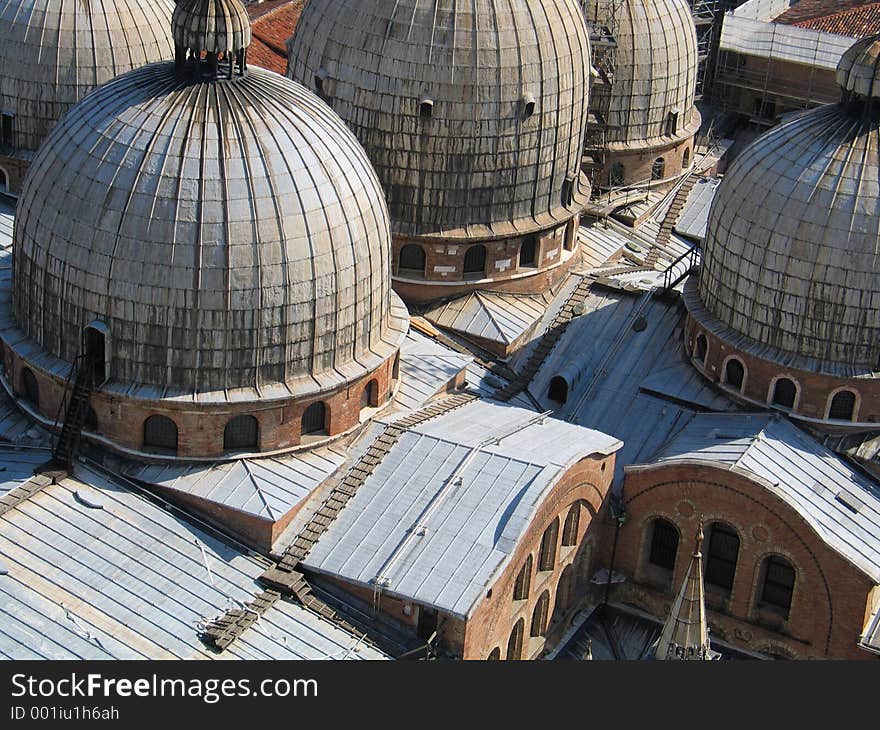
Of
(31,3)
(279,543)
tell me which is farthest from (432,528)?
(31,3)

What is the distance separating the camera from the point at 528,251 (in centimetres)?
7288

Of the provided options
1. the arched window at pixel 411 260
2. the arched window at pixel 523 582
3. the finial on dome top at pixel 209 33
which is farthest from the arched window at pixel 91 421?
the arched window at pixel 411 260

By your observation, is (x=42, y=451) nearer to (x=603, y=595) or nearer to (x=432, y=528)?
(x=432, y=528)

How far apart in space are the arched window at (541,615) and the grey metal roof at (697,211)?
26.8 meters

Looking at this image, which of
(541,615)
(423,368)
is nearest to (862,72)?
(423,368)

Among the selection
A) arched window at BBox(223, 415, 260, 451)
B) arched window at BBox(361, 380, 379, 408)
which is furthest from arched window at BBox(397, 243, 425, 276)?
arched window at BBox(223, 415, 260, 451)

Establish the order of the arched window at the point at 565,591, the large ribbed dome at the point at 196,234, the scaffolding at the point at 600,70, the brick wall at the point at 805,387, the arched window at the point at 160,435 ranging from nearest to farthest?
the large ribbed dome at the point at 196,234 → the arched window at the point at 160,435 → the arched window at the point at 565,591 → the brick wall at the point at 805,387 → the scaffolding at the point at 600,70

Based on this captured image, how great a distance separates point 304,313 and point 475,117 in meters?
14.6

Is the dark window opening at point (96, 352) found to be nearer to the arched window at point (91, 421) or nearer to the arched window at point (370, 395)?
the arched window at point (91, 421)

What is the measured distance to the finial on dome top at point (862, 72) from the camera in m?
62.6

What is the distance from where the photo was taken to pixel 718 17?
322 ft

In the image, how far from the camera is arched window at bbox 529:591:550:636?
61.3 metres

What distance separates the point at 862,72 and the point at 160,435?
2702 cm

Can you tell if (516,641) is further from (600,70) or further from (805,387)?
(600,70)
